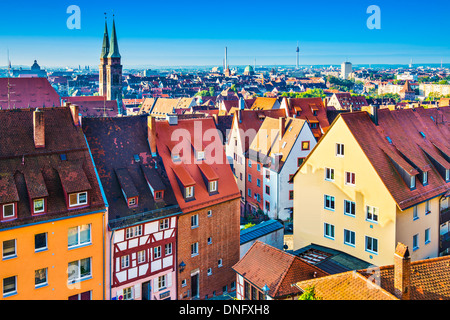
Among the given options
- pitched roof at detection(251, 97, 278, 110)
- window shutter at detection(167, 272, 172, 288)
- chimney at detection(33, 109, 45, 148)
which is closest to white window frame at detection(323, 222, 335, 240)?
window shutter at detection(167, 272, 172, 288)

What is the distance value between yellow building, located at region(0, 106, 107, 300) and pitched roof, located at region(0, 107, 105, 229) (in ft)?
0.16

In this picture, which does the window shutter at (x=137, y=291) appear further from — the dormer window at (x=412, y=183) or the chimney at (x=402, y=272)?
the dormer window at (x=412, y=183)

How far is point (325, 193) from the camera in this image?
93.5 feet

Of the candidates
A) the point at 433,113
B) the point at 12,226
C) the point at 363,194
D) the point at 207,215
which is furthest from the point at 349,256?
the point at 12,226

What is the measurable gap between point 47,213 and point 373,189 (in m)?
19.0

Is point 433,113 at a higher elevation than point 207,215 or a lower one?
higher

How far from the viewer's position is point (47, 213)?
22.2 meters

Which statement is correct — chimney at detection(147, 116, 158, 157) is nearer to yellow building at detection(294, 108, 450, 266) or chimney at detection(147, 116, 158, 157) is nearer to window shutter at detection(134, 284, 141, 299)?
window shutter at detection(134, 284, 141, 299)

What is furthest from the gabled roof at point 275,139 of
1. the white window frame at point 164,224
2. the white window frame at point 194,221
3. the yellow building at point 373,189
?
the white window frame at point 164,224

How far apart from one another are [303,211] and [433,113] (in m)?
15.4

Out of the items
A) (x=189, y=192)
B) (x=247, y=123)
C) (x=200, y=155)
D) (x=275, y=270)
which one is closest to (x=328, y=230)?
(x=275, y=270)

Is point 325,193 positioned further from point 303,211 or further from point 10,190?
point 10,190

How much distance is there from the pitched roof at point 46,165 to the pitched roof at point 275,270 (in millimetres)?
9204

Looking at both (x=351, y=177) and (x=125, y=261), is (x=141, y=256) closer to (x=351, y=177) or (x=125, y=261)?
(x=125, y=261)
